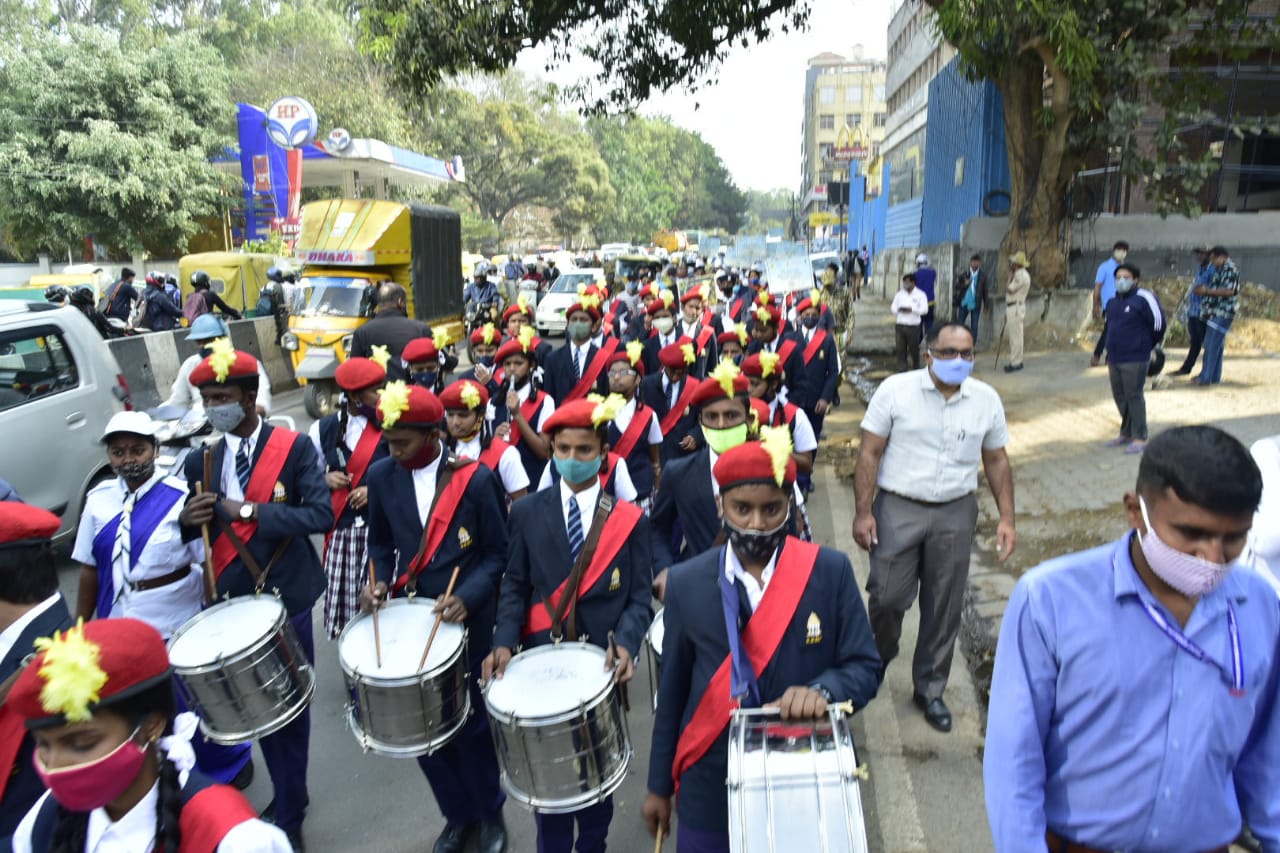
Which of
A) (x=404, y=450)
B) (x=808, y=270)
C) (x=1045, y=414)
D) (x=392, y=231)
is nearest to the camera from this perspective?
(x=404, y=450)

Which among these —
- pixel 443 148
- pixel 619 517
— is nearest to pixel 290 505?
pixel 619 517

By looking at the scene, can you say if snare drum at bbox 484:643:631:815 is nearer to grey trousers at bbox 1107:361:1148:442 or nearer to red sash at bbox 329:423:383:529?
red sash at bbox 329:423:383:529

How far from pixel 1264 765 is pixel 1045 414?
9710mm

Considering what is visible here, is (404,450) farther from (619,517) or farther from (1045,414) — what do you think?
(1045,414)

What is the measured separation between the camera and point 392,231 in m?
15.0

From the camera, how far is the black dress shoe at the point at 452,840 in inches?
148

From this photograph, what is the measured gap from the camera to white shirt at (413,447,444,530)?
12.5 ft

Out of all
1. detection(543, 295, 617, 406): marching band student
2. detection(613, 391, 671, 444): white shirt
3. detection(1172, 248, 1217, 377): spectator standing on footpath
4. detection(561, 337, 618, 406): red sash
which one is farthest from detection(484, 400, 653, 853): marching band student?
detection(1172, 248, 1217, 377): spectator standing on footpath

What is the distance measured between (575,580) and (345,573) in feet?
7.38

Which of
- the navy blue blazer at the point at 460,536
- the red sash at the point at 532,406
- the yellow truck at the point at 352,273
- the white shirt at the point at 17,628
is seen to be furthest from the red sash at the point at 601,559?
the yellow truck at the point at 352,273

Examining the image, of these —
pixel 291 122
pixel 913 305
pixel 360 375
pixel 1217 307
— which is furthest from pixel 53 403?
pixel 291 122

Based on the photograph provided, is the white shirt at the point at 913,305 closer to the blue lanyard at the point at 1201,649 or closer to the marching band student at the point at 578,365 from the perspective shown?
the marching band student at the point at 578,365

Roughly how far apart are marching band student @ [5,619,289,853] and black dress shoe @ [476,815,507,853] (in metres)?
2.06

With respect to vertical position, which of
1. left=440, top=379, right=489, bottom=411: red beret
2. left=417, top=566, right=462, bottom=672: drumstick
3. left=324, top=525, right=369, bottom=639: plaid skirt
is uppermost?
left=440, top=379, right=489, bottom=411: red beret
